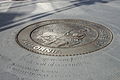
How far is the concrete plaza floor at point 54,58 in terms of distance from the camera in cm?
466

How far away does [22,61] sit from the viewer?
17.4 feet

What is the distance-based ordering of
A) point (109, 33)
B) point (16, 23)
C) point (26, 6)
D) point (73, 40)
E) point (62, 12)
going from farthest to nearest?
point (26, 6), point (62, 12), point (16, 23), point (109, 33), point (73, 40)

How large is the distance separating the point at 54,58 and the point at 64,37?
1280 millimetres

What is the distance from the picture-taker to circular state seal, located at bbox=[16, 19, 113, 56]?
5.79 metres

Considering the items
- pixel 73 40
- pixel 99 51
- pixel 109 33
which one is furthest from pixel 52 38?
pixel 109 33

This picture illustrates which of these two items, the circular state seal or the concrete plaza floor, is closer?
the concrete plaza floor

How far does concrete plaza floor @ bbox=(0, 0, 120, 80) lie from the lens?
4663 millimetres

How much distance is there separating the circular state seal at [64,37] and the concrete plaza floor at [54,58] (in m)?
0.23

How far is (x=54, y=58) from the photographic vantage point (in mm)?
5418

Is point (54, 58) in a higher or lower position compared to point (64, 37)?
lower

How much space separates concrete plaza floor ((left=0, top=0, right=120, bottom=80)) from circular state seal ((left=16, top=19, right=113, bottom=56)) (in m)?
0.23

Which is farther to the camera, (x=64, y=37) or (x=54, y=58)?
(x=64, y=37)

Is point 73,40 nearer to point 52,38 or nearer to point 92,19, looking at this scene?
point 52,38

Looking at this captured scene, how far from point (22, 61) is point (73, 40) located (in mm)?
1929
